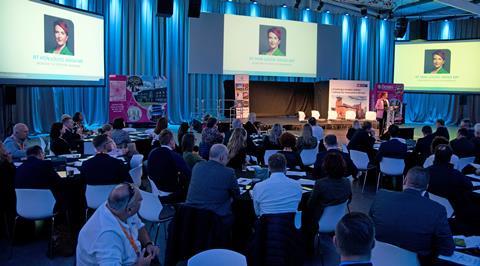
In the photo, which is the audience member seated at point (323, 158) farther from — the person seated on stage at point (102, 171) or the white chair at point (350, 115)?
the white chair at point (350, 115)

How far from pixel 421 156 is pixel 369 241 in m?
6.19

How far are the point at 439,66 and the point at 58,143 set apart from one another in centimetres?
1431

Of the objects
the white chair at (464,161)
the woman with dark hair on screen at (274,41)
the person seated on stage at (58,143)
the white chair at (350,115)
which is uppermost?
the woman with dark hair on screen at (274,41)

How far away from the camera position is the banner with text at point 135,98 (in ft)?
41.5

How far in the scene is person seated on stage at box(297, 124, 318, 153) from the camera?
743 cm

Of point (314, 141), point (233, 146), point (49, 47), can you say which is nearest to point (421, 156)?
point (314, 141)

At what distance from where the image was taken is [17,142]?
6.14 metres

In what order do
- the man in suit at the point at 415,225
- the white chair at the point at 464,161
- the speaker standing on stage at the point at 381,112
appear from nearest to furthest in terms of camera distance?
1. the man in suit at the point at 415,225
2. the white chair at the point at 464,161
3. the speaker standing on stage at the point at 381,112

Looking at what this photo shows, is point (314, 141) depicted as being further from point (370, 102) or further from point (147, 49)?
point (370, 102)

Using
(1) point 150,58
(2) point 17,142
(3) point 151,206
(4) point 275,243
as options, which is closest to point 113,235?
Result: (4) point 275,243

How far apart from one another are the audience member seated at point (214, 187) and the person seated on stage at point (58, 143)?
3.66 m

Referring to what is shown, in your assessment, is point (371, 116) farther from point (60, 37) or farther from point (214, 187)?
point (214, 187)

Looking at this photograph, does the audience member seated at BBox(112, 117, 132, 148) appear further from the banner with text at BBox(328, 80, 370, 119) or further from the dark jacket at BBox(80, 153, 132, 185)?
the banner with text at BBox(328, 80, 370, 119)

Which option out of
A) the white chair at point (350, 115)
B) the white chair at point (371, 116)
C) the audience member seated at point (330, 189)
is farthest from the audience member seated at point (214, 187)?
the white chair at point (371, 116)
